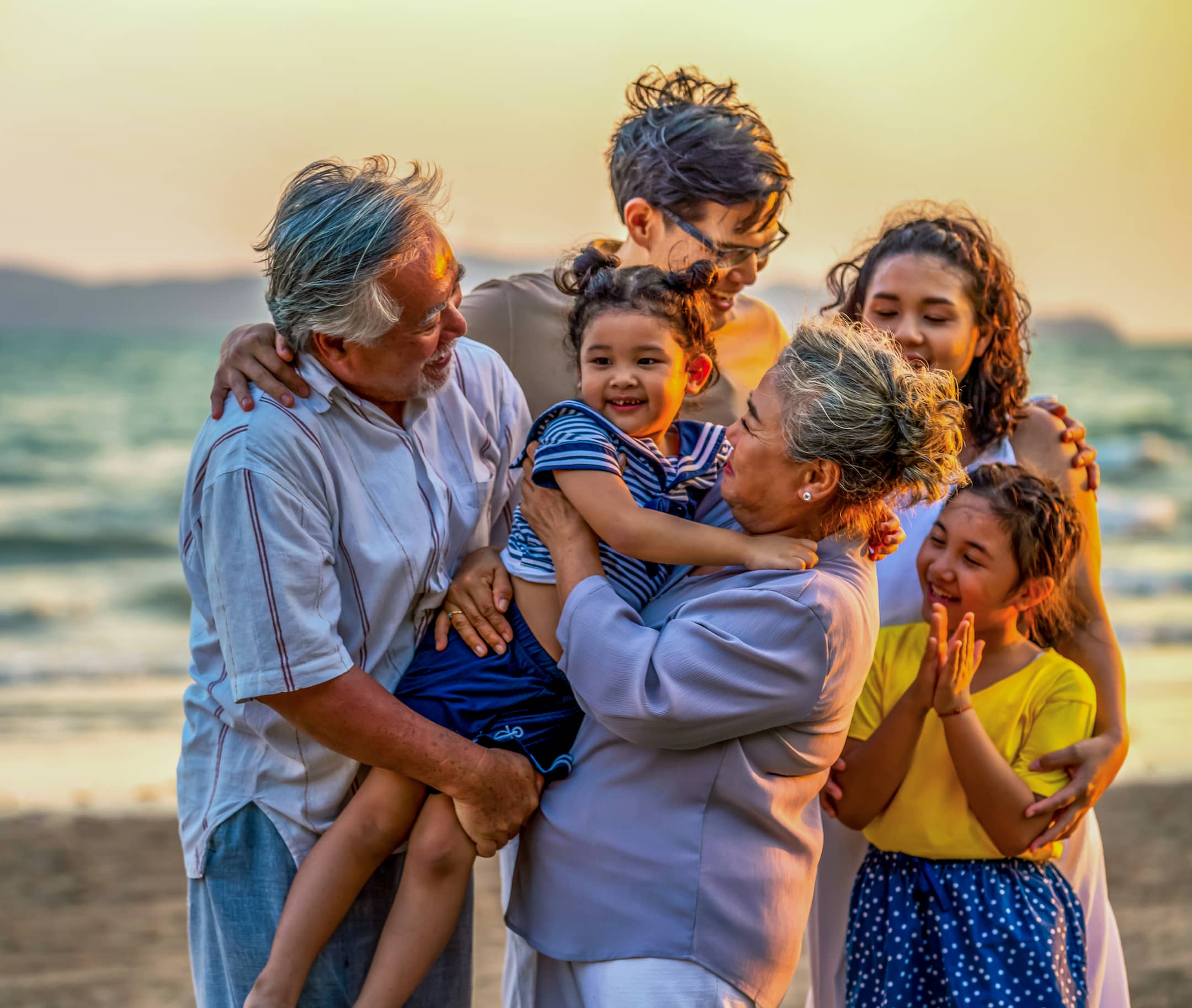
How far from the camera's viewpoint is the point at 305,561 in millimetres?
2041

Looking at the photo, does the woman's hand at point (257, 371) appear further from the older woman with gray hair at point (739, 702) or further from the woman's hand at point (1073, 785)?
the woman's hand at point (1073, 785)

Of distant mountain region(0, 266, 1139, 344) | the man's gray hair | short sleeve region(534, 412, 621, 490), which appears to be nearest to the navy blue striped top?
short sleeve region(534, 412, 621, 490)

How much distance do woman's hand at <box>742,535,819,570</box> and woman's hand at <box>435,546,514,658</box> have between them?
480 mm

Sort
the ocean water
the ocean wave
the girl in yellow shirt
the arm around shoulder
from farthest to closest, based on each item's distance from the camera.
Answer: the ocean wave < the ocean water < the girl in yellow shirt < the arm around shoulder

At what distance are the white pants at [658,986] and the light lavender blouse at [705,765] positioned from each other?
2 cm

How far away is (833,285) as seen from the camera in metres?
2.99

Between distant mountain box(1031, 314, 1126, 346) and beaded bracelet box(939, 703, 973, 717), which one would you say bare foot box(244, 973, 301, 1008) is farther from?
distant mountain box(1031, 314, 1126, 346)

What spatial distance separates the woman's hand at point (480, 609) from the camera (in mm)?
2207

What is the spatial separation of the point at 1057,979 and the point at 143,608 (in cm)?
1160

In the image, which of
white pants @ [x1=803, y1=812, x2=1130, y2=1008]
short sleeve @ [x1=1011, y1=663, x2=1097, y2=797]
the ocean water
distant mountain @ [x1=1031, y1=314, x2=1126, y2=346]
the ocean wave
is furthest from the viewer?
distant mountain @ [x1=1031, y1=314, x2=1126, y2=346]

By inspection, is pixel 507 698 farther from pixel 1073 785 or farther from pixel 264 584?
pixel 1073 785

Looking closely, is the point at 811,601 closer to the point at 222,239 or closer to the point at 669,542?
the point at 669,542

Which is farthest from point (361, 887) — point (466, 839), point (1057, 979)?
point (1057, 979)

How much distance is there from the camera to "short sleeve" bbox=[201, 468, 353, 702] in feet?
6.61
